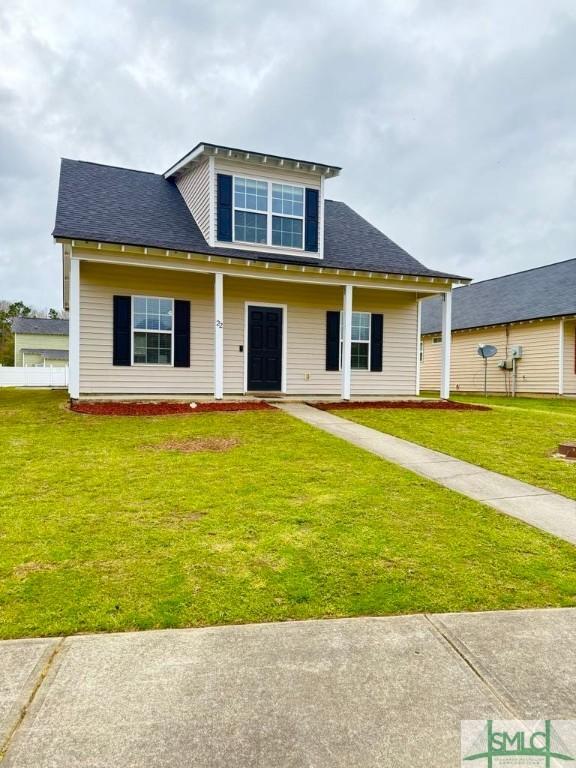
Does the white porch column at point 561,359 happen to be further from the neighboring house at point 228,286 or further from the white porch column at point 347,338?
the white porch column at point 347,338

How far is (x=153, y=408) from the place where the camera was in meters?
9.86

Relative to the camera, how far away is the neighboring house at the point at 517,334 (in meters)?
18.0

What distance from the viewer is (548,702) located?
75.8 inches

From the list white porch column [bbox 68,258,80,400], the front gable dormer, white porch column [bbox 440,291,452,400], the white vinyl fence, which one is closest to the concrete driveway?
white porch column [bbox 68,258,80,400]

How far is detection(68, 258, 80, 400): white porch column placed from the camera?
9.87 metres

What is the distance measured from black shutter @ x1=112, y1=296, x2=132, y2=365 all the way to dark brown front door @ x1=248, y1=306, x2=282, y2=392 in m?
3.07

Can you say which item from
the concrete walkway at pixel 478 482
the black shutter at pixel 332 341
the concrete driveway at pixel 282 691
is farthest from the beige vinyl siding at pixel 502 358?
the concrete driveway at pixel 282 691

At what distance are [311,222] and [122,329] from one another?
222 inches

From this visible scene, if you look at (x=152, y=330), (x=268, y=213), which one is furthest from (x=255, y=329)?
(x=268, y=213)

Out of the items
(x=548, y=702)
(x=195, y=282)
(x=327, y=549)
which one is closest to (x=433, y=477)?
(x=327, y=549)

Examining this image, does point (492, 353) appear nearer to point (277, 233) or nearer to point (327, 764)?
point (277, 233)

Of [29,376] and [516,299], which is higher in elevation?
[516,299]

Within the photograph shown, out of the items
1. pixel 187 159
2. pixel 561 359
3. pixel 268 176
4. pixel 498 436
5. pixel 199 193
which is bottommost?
pixel 498 436

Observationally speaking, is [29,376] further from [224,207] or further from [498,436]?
[498,436]
